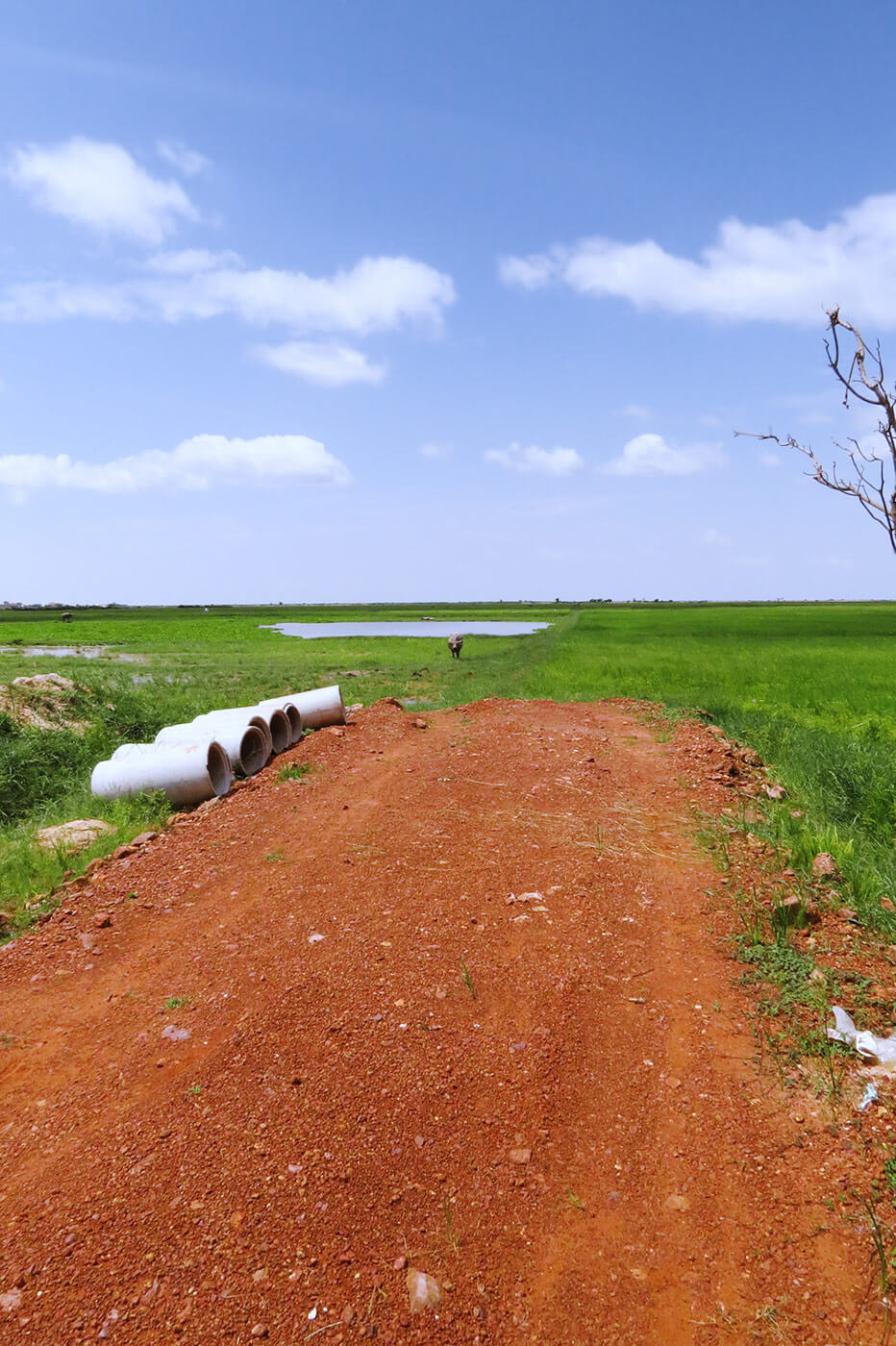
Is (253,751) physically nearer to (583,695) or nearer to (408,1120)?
(408,1120)

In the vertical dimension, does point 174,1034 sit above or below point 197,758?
below

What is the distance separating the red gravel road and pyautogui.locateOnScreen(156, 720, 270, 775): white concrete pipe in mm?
3760

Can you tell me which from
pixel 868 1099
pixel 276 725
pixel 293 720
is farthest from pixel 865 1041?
pixel 293 720

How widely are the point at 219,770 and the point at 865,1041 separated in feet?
27.9

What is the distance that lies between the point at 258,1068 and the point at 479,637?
157 ft

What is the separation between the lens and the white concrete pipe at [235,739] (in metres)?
10.4

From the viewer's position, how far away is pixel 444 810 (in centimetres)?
817

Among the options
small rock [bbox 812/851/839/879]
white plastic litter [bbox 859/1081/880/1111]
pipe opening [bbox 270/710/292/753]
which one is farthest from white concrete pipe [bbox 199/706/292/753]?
white plastic litter [bbox 859/1081/880/1111]

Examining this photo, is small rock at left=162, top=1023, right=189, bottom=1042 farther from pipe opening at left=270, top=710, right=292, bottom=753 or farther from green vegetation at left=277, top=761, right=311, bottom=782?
pipe opening at left=270, top=710, right=292, bottom=753

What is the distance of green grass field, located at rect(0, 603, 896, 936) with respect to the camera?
7.66 m

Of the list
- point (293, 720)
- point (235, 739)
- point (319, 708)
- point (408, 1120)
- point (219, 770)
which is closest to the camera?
point (408, 1120)

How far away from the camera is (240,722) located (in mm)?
11102

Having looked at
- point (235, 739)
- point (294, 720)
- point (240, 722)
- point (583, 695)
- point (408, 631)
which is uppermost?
point (408, 631)

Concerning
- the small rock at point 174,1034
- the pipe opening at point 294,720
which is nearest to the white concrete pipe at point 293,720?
the pipe opening at point 294,720
